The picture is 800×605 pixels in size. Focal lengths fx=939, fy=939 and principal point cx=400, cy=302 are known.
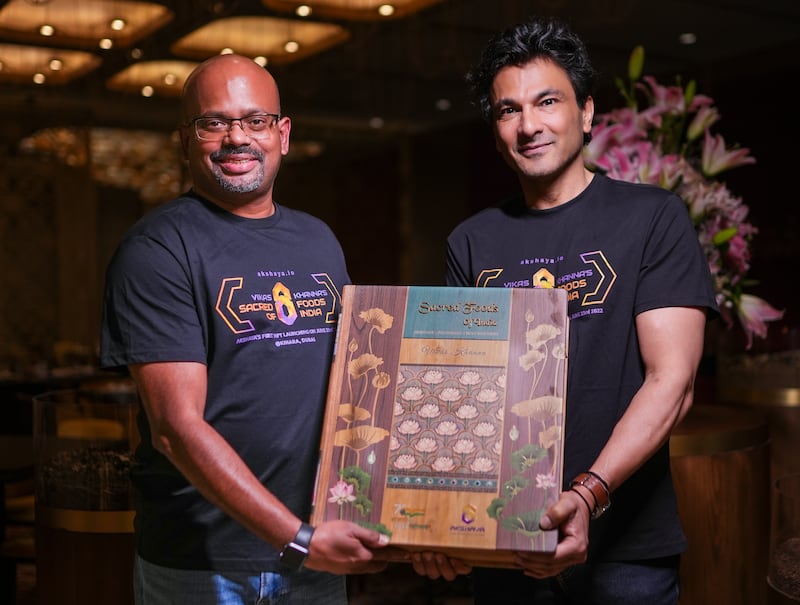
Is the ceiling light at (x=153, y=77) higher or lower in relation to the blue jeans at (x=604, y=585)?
higher

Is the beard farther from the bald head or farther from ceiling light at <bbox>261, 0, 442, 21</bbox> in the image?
ceiling light at <bbox>261, 0, 442, 21</bbox>

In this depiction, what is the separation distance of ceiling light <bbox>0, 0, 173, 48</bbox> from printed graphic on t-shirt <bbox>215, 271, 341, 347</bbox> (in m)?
4.45

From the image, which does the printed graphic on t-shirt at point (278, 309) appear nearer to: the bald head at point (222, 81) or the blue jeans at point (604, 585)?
the bald head at point (222, 81)

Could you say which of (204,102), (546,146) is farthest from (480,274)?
(204,102)

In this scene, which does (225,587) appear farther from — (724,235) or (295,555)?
(724,235)

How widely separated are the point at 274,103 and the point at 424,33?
4.80 m

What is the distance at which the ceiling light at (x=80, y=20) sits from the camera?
5566 mm

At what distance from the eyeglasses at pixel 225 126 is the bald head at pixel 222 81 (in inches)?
0.9

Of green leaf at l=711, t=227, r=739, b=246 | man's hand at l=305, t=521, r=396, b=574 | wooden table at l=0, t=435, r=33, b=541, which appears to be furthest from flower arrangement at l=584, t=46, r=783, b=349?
wooden table at l=0, t=435, r=33, b=541

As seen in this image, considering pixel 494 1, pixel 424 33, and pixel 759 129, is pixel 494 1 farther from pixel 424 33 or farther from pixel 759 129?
pixel 759 129

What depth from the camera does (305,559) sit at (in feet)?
4.43

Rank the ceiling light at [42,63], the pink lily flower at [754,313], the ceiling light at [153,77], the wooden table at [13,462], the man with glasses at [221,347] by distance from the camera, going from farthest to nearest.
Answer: the ceiling light at [153,77], the ceiling light at [42,63], the wooden table at [13,462], the pink lily flower at [754,313], the man with glasses at [221,347]

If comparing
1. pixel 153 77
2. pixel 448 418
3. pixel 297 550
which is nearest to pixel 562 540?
pixel 448 418

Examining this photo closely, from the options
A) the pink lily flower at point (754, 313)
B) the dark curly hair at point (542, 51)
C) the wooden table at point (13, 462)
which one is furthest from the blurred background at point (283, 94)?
the dark curly hair at point (542, 51)
